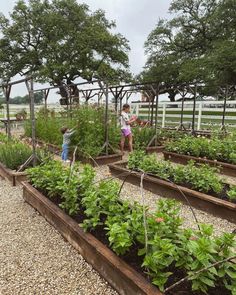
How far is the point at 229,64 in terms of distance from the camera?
16.5 m

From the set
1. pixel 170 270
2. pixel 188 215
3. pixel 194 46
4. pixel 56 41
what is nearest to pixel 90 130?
pixel 188 215

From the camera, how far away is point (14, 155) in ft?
16.0

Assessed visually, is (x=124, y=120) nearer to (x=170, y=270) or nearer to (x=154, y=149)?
(x=154, y=149)

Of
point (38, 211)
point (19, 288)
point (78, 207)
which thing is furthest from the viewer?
point (38, 211)

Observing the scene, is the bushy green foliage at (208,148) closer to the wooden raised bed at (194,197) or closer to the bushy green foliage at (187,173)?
the bushy green foliage at (187,173)

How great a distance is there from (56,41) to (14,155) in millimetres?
18653

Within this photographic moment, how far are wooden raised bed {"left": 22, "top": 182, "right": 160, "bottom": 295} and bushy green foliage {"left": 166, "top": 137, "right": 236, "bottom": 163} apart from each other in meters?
3.70

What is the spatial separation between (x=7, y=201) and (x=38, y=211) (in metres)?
0.71

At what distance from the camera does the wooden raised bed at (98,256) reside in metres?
1.78

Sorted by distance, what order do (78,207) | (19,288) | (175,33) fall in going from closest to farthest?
(19,288) → (78,207) → (175,33)

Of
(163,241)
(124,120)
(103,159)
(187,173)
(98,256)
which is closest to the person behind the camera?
(163,241)

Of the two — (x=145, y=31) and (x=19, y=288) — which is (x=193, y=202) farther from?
(x=145, y=31)

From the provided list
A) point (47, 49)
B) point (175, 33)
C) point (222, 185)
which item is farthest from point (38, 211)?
point (175, 33)

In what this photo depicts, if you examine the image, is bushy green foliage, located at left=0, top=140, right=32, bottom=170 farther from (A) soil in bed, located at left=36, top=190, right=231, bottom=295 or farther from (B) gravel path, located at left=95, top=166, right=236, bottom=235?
(A) soil in bed, located at left=36, top=190, right=231, bottom=295
